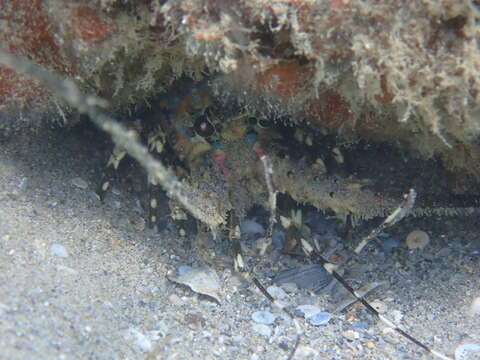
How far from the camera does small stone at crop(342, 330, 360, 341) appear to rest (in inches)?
101

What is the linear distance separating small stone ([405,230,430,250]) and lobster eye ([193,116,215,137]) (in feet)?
6.12

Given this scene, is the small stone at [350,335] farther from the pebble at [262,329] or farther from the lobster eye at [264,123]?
the lobster eye at [264,123]

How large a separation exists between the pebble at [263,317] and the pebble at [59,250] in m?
1.25

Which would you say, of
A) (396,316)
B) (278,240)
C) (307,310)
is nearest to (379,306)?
(396,316)

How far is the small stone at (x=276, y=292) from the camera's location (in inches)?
114

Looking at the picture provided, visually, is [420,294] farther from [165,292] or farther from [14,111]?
[14,111]

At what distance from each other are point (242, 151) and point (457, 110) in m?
1.36

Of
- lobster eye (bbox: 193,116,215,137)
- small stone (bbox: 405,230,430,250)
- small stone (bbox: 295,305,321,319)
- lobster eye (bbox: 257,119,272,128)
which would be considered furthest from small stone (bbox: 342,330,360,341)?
lobster eye (bbox: 193,116,215,137)

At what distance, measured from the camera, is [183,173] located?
2812 mm

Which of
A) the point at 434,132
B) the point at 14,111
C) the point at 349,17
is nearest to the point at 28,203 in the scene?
the point at 14,111

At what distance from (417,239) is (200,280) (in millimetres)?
1821

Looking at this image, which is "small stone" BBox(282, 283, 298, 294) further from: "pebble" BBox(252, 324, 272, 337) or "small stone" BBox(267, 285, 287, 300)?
"pebble" BBox(252, 324, 272, 337)

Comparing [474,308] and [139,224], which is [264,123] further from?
[474,308]

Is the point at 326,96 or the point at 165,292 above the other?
the point at 326,96
